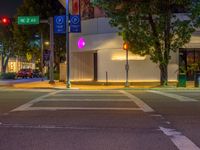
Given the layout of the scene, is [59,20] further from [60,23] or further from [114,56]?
[114,56]

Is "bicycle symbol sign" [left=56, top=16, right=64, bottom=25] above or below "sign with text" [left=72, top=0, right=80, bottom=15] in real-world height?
below

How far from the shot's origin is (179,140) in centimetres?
1093

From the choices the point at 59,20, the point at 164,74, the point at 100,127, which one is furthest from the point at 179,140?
the point at 59,20

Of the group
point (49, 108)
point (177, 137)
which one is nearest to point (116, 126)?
point (177, 137)

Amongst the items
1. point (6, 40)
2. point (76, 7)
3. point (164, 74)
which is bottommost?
point (164, 74)

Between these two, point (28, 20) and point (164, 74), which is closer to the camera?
point (164, 74)

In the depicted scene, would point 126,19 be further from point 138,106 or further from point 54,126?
point 54,126

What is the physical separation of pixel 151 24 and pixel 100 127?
22775 millimetres

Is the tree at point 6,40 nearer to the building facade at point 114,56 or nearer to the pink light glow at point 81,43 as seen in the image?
the pink light glow at point 81,43

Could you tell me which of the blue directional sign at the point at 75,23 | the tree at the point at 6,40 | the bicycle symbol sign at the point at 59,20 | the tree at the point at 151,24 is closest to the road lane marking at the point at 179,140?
the tree at the point at 151,24

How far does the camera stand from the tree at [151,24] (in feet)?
113

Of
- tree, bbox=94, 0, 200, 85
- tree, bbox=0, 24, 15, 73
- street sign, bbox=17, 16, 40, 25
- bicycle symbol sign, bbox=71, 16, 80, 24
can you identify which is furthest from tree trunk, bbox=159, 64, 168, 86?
tree, bbox=0, 24, 15, 73

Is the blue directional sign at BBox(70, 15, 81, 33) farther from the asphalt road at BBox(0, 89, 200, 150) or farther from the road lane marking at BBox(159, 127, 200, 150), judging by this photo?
the road lane marking at BBox(159, 127, 200, 150)

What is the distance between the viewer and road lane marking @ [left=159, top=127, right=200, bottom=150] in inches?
396
